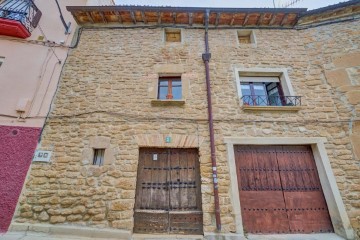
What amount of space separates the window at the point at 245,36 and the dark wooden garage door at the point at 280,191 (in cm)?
363

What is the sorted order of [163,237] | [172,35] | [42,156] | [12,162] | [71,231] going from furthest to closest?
[172,35] → [42,156] → [12,162] → [163,237] → [71,231]

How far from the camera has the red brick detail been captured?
3.76 metres

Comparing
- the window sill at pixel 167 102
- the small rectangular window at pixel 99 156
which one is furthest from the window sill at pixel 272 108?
the small rectangular window at pixel 99 156

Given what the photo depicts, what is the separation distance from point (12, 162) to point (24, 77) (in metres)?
2.26

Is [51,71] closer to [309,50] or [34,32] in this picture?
[34,32]

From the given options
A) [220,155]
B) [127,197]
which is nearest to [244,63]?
[220,155]

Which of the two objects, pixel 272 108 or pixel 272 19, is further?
pixel 272 19

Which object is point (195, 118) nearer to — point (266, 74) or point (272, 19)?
point (266, 74)

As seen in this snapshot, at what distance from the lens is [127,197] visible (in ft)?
12.8

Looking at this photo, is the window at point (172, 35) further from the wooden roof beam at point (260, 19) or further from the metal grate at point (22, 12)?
the metal grate at point (22, 12)

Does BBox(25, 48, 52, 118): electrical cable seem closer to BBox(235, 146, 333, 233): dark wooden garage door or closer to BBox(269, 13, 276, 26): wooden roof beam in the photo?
BBox(235, 146, 333, 233): dark wooden garage door

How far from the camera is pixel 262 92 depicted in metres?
5.27

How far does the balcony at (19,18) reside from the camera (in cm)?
513

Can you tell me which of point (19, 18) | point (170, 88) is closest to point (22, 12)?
point (19, 18)
